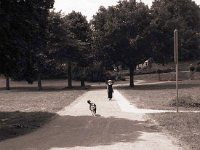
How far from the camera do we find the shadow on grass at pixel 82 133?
1370 centimetres

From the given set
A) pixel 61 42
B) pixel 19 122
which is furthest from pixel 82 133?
pixel 61 42

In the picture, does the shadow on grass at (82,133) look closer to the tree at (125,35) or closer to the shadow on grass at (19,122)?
the shadow on grass at (19,122)

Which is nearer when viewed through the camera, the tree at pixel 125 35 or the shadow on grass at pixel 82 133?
the shadow on grass at pixel 82 133

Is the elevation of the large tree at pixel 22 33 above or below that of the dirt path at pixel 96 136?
above

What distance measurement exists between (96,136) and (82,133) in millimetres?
989

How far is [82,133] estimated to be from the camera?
52.3ft

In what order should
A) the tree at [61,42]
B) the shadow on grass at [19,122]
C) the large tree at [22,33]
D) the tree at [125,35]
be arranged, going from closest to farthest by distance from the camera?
the shadow on grass at [19,122] → the large tree at [22,33] → the tree at [125,35] → the tree at [61,42]

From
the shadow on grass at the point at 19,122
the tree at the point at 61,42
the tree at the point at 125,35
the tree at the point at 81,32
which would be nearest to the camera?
the shadow on grass at the point at 19,122

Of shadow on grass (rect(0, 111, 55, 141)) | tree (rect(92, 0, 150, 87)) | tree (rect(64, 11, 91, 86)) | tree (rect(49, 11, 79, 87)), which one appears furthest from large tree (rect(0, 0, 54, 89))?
tree (rect(64, 11, 91, 86))

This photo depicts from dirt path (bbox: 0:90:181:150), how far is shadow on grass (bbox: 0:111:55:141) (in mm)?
500

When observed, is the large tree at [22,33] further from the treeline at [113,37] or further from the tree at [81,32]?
the tree at [81,32]

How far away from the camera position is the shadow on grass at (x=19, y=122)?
1649cm

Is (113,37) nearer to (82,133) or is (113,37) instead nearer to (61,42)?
(61,42)

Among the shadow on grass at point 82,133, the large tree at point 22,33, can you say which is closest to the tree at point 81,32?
the large tree at point 22,33
